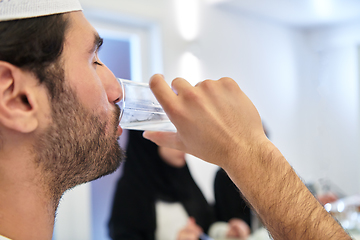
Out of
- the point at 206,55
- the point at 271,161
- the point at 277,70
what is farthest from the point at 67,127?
the point at 277,70

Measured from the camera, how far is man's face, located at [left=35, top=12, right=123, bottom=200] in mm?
540

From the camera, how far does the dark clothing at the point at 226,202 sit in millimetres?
2068

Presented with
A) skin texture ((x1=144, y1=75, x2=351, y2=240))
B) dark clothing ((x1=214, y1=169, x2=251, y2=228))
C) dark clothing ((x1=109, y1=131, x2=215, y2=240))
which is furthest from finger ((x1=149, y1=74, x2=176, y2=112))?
dark clothing ((x1=214, y1=169, x2=251, y2=228))

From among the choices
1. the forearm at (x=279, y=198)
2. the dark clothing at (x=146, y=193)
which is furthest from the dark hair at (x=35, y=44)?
the dark clothing at (x=146, y=193)

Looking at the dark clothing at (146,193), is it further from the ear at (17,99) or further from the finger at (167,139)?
the ear at (17,99)

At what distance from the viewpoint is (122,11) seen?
2303 millimetres

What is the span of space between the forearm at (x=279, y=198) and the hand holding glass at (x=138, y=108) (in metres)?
0.23

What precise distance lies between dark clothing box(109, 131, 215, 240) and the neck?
3.74ft

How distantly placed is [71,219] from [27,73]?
5.76 ft

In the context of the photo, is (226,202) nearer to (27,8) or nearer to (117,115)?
(117,115)

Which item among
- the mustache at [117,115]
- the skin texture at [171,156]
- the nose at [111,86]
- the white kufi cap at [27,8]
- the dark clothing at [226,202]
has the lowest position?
the dark clothing at [226,202]

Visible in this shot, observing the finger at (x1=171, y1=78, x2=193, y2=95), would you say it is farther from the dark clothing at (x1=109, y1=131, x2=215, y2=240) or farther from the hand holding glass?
the dark clothing at (x1=109, y1=131, x2=215, y2=240)

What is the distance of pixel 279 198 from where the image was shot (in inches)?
20.5

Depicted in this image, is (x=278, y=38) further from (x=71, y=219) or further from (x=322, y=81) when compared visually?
(x=71, y=219)
